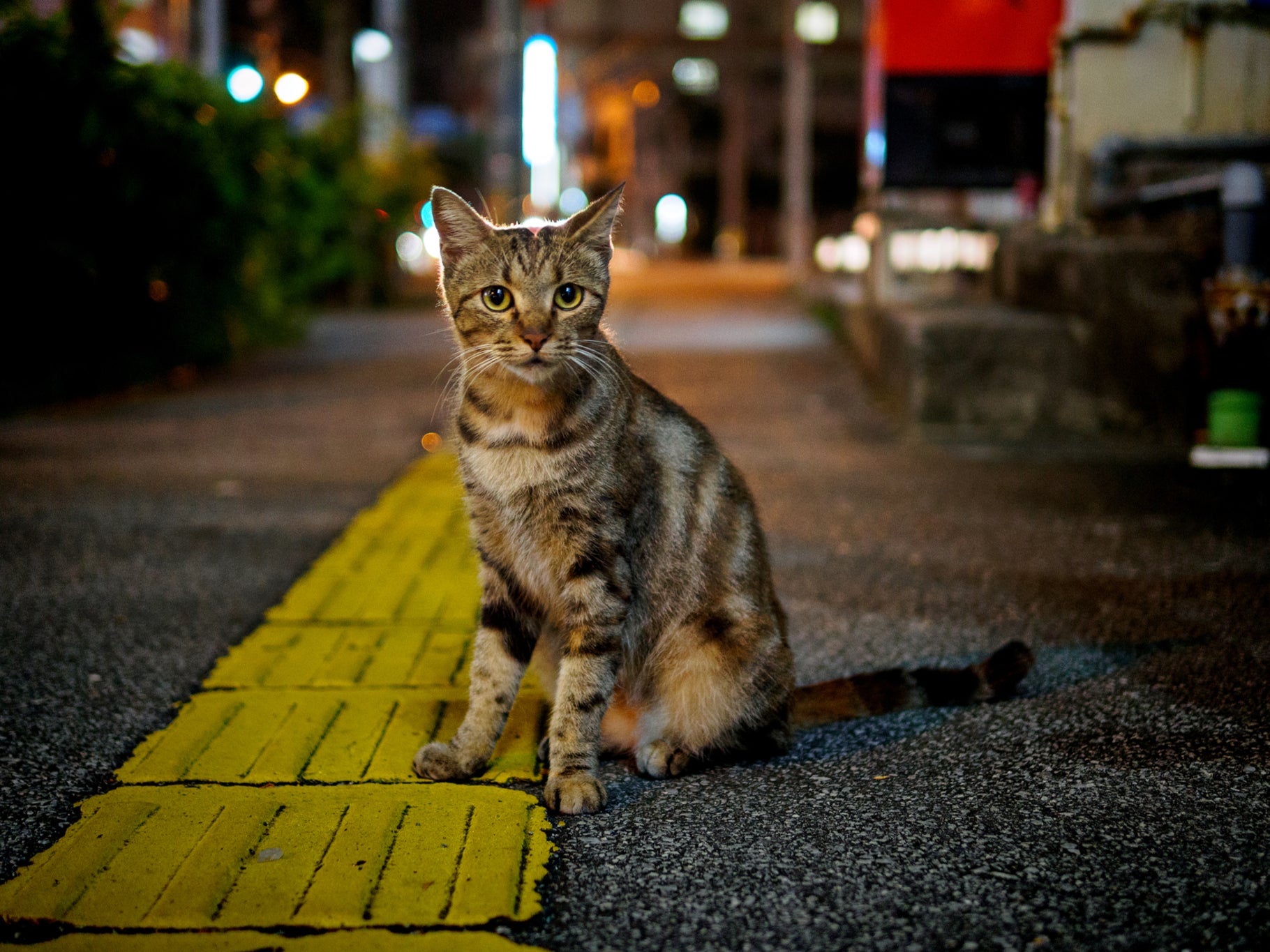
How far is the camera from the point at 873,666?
3781 mm

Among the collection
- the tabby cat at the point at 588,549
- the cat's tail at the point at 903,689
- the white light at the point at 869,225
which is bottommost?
the cat's tail at the point at 903,689

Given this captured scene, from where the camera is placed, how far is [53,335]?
8945 millimetres

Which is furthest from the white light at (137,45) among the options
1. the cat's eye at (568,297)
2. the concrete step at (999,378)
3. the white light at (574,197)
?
the white light at (574,197)

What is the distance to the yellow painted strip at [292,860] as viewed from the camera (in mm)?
2283

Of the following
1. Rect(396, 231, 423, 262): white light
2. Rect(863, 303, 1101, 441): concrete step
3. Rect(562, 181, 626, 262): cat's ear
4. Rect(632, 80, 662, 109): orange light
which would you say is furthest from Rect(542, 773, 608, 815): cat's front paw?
Rect(632, 80, 662, 109): orange light

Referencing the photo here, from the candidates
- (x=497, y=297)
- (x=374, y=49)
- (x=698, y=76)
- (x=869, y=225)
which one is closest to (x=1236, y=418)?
(x=497, y=297)

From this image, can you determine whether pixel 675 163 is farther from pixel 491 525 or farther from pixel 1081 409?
pixel 491 525

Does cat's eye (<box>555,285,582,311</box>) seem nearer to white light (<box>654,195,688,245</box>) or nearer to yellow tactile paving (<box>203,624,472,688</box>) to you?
yellow tactile paving (<box>203,624,472,688</box>)

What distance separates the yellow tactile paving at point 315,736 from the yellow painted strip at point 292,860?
0.31 feet

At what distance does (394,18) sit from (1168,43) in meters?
18.4

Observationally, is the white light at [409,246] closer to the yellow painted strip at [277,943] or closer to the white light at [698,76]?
the yellow painted strip at [277,943]

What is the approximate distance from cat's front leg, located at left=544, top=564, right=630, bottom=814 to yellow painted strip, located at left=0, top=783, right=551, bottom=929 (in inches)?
6.3

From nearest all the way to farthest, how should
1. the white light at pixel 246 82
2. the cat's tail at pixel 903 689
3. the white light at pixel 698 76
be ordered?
the cat's tail at pixel 903 689 < the white light at pixel 246 82 < the white light at pixel 698 76

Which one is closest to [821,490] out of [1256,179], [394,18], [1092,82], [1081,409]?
[1081,409]
